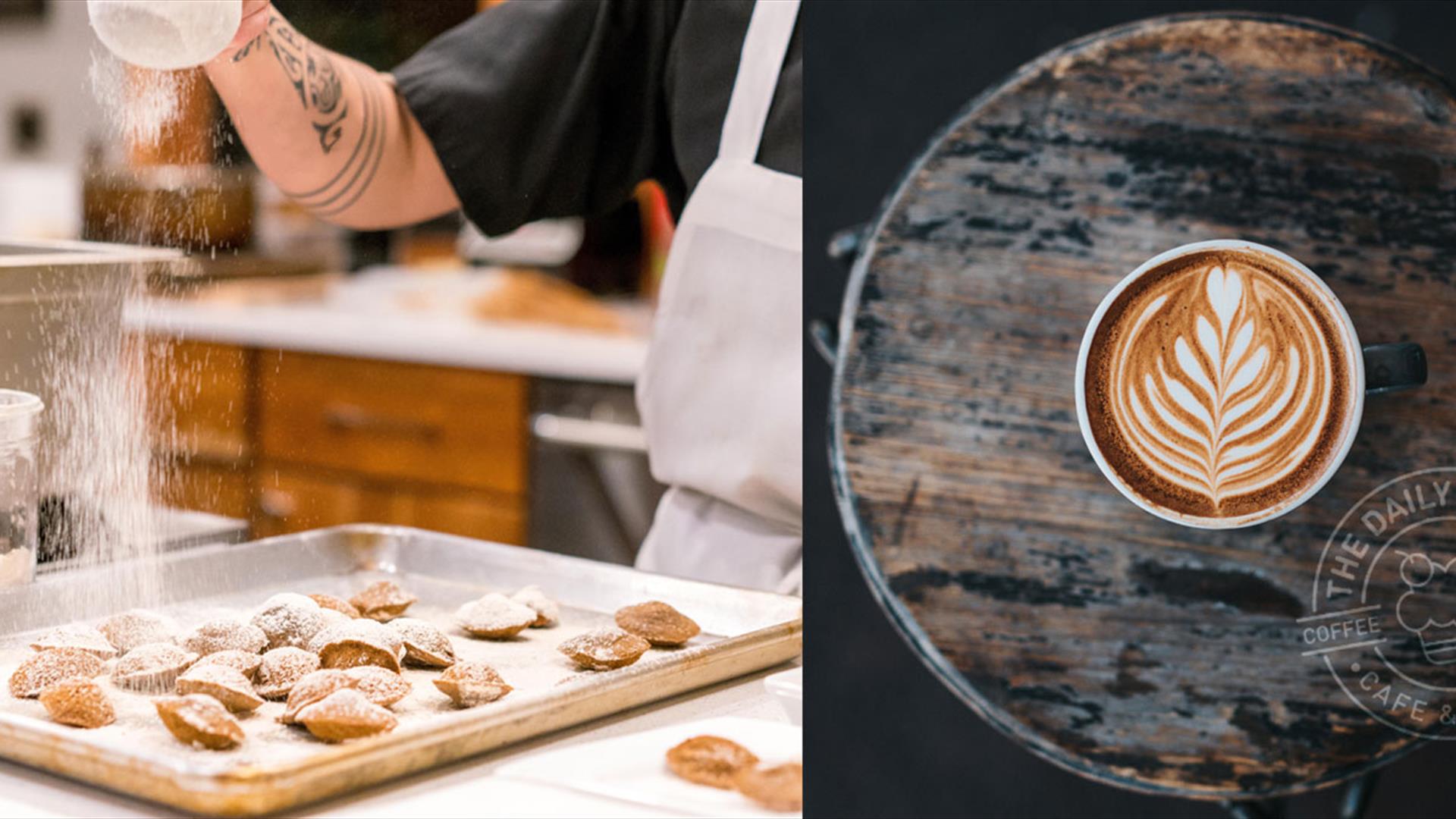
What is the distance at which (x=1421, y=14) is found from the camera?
0.43 meters

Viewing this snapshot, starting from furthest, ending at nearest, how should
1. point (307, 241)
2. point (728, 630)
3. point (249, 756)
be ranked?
point (307, 241)
point (728, 630)
point (249, 756)

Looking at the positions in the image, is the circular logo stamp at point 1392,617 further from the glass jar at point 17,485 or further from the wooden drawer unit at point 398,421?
the wooden drawer unit at point 398,421

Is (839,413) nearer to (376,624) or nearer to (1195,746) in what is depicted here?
(1195,746)

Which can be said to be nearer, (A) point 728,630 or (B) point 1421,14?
(B) point 1421,14

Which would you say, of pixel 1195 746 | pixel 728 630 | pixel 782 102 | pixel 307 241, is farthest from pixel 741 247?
pixel 307 241

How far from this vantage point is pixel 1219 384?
46 centimetres

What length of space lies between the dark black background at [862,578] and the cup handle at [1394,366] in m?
0.11

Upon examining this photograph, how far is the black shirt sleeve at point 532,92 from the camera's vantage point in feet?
4.06

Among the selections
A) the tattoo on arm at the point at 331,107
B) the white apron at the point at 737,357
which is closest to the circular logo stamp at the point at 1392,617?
the white apron at the point at 737,357

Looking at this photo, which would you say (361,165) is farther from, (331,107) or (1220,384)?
(1220,384)

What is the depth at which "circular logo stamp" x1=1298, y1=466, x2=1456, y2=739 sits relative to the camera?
1.47 feet

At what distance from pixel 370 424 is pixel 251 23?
188 cm

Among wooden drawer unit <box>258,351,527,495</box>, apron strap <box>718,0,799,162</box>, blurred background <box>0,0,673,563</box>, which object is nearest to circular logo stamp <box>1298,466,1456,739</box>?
apron strap <box>718,0,799,162</box>

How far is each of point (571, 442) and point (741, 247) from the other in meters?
1.49
